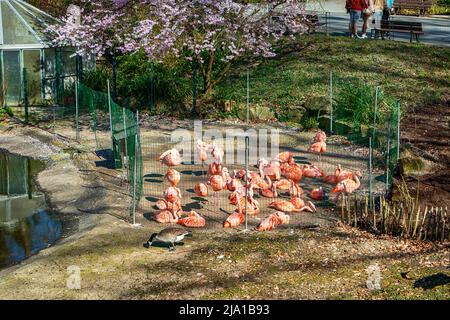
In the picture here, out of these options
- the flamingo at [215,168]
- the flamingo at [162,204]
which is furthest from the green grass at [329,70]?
the flamingo at [162,204]

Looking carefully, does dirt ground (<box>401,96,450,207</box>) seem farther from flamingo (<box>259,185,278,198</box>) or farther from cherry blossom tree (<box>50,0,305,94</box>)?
cherry blossom tree (<box>50,0,305,94</box>)

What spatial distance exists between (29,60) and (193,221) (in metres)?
13.4

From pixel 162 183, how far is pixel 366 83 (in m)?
9.41

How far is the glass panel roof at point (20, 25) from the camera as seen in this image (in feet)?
89.5

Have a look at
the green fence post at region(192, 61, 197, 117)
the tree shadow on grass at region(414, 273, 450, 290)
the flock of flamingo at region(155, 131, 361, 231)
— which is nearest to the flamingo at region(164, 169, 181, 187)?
the flock of flamingo at region(155, 131, 361, 231)

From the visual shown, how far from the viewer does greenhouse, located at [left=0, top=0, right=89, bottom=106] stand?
27203 millimetres

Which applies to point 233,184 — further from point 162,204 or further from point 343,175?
point 343,175

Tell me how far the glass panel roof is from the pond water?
19.5 feet

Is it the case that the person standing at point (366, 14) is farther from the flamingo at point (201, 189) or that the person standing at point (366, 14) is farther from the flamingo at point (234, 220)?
the flamingo at point (234, 220)

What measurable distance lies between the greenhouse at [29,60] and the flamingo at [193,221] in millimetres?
11957

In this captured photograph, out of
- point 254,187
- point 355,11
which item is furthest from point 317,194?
point 355,11

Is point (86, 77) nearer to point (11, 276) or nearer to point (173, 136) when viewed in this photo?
point (173, 136)

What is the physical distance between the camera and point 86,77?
2872cm

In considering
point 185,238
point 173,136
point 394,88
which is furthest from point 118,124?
point 394,88
